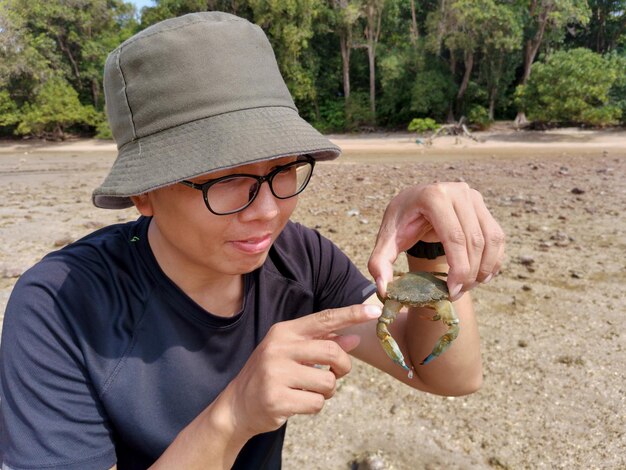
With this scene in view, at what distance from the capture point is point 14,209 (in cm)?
866

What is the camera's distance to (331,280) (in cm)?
219

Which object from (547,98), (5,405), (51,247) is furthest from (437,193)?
(547,98)

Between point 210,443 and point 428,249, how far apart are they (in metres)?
1.11

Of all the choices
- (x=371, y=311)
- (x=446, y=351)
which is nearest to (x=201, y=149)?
(x=371, y=311)

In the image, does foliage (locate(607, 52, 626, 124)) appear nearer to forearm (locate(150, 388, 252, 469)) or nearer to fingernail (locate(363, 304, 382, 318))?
fingernail (locate(363, 304, 382, 318))

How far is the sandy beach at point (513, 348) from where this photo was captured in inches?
108

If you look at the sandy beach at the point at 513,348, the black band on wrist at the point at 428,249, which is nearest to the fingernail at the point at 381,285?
the black band on wrist at the point at 428,249

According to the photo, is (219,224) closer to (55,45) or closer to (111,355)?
(111,355)

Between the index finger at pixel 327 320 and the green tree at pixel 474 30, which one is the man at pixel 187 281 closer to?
the index finger at pixel 327 320

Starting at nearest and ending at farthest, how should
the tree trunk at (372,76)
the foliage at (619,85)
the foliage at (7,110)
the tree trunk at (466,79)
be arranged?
the foliage at (619,85) < the tree trunk at (466,79) < the tree trunk at (372,76) < the foliage at (7,110)

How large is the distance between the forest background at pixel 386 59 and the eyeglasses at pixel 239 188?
23863mm

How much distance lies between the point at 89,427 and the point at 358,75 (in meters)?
32.2

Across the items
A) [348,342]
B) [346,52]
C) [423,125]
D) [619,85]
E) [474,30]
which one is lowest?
[423,125]

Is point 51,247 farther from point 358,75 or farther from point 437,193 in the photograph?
point 358,75
